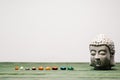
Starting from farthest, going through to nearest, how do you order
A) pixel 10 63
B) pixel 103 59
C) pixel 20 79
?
pixel 10 63 < pixel 103 59 < pixel 20 79

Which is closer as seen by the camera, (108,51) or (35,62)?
(108,51)

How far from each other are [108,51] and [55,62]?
5.33 ft

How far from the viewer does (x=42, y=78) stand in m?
3.22

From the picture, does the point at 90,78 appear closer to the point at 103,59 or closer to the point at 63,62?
the point at 103,59

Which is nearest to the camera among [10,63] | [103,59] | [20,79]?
[20,79]

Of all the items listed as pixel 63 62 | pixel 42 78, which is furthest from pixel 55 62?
pixel 42 78

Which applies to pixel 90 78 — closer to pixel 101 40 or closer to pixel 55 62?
pixel 101 40

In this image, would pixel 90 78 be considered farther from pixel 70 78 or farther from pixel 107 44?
pixel 107 44

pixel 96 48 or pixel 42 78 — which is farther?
pixel 96 48

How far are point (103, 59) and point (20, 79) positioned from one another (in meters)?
1.32

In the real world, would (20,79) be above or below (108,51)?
below

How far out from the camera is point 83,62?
5.68 meters

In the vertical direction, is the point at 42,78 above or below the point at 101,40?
below

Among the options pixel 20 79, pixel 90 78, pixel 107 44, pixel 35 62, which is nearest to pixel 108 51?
pixel 107 44
